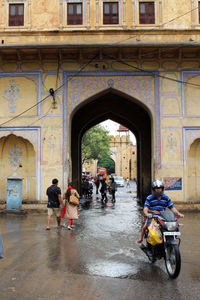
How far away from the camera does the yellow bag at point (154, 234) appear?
463 centimetres

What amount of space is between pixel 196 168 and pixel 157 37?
615 cm

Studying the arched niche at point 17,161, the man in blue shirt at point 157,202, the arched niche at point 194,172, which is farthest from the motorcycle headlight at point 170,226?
the arched niche at point 17,161

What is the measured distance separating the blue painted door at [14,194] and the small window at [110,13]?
8174mm

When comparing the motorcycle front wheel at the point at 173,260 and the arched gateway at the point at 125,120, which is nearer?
the motorcycle front wheel at the point at 173,260

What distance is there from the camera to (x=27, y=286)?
4.07 m

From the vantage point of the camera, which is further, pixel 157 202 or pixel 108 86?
pixel 108 86

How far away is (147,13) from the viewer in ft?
44.6

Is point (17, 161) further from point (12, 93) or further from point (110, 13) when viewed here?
point (110, 13)

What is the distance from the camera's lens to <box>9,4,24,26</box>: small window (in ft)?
44.9

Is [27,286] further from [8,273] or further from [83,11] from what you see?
[83,11]

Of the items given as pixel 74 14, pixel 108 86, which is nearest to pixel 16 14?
pixel 74 14

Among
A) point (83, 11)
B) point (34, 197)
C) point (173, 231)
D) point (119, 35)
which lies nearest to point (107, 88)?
point (119, 35)

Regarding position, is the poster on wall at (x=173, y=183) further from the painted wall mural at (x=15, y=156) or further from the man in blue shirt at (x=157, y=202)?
the man in blue shirt at (x=157, y=202)

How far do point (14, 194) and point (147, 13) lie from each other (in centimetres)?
990
